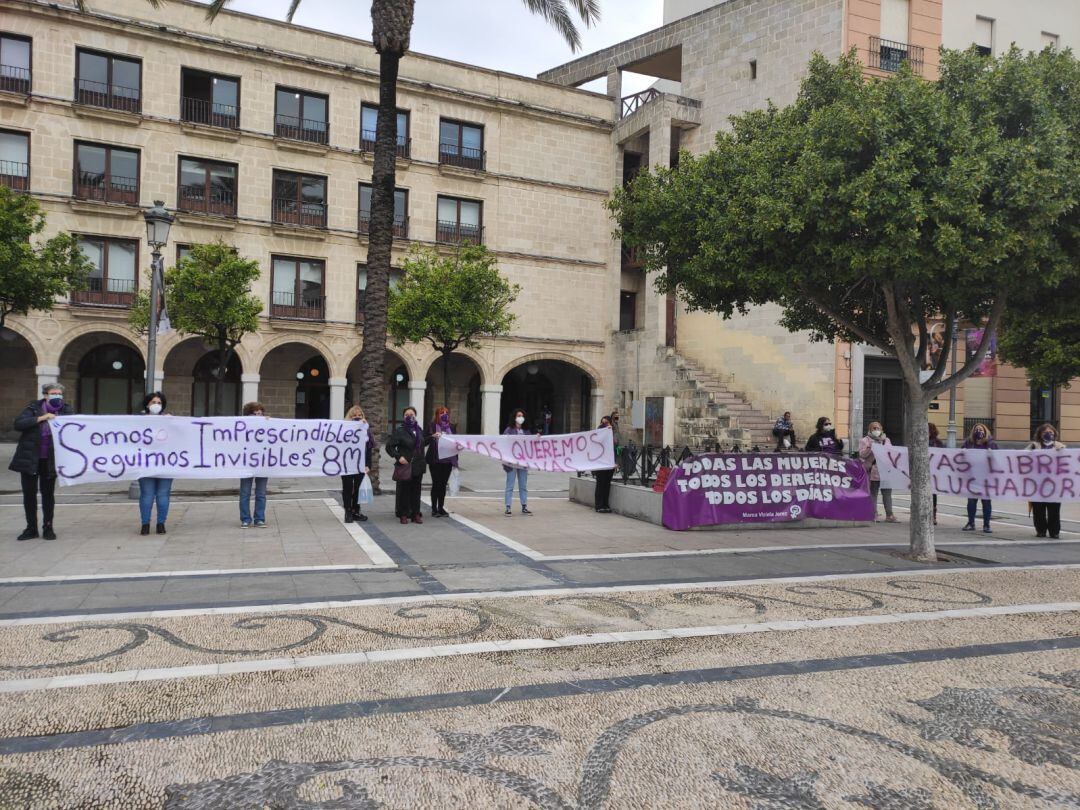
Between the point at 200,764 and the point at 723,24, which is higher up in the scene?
the point at 723,24

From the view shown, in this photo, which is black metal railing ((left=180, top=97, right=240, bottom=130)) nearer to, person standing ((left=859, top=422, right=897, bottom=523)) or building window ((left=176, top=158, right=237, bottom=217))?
building window ((left=176, top=158, right=237, bottom=217))

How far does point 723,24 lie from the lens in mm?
30109

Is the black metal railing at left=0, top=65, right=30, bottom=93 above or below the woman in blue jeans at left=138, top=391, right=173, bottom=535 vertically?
above

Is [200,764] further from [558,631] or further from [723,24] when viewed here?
[723,24]

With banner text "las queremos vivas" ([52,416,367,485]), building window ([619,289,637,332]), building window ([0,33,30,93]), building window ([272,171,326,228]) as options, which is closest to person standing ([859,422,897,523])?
banner text "las queremos vivas" ([52,416,367,485])

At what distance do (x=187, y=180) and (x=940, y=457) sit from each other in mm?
26110

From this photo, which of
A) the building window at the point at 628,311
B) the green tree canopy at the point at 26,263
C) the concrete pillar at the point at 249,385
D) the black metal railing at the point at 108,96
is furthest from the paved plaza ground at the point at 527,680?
the building window at the point at 628,311

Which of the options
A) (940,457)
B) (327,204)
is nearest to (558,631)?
(940,457)

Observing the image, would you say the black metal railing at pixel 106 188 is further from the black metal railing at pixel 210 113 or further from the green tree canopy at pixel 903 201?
the green tree canopy at pixel 903 201

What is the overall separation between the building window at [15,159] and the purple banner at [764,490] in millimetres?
24978

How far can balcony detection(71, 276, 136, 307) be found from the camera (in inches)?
1027

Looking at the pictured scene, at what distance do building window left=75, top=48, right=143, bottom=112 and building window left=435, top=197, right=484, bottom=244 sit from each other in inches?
446

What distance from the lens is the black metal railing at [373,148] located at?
30047 millimetres

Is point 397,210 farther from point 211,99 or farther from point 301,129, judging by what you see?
point 211,99
